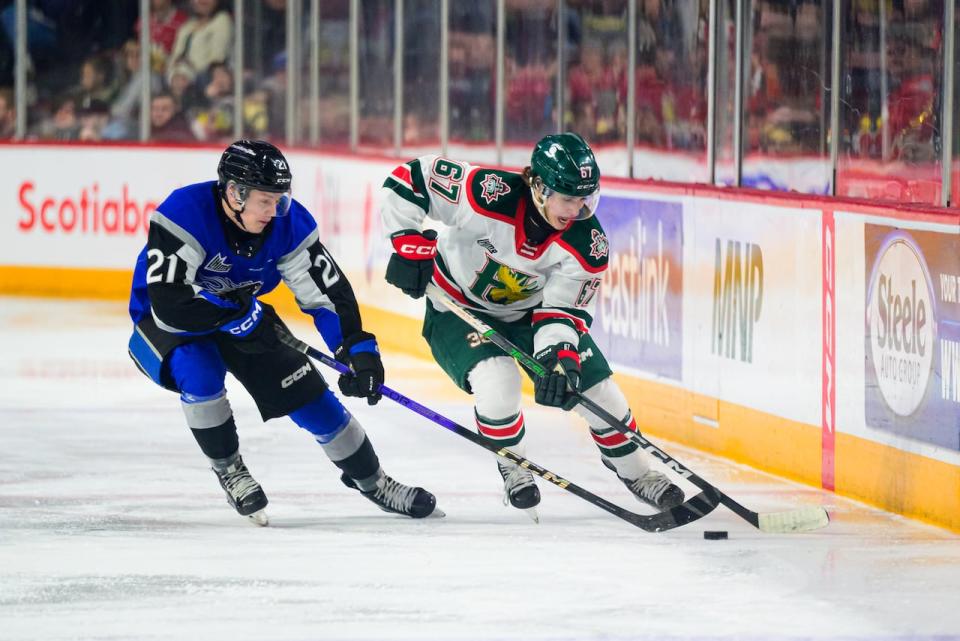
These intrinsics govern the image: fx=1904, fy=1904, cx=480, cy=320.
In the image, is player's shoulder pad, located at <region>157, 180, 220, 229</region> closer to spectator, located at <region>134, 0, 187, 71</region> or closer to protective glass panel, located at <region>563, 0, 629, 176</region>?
protective glass panel, located at <region>563, 0, 629, 176</region>

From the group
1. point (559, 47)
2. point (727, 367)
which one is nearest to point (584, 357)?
point (727, 367)

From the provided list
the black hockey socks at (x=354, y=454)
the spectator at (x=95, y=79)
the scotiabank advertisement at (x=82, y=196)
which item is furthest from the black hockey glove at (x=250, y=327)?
the spectator at (x=95, y=79)

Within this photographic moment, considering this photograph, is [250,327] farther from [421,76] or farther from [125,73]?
[125,73]

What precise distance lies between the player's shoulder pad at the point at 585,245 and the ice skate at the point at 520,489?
1.91 ft

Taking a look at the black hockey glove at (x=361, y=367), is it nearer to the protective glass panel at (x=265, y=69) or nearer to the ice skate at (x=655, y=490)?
the ice skate at (x=655, y=490)

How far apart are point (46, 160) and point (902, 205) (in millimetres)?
7421

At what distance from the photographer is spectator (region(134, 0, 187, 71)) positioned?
40.0 feet

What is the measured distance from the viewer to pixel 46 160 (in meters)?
11.7

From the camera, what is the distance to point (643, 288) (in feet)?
23.0

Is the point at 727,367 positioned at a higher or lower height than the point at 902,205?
lower

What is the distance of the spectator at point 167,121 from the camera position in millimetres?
12070

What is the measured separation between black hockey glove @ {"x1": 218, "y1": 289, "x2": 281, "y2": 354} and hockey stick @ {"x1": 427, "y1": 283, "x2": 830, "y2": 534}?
0.56 m

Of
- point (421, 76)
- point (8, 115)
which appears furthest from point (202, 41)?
point (421, 76)

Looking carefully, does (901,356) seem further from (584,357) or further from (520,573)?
(520,573)
